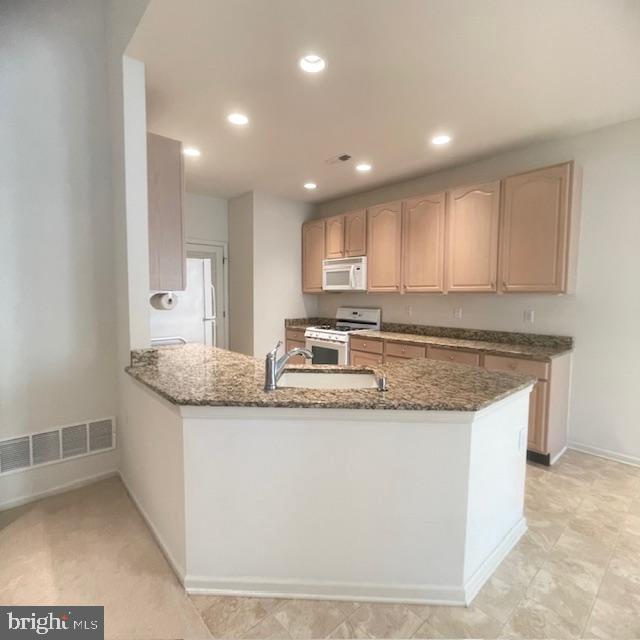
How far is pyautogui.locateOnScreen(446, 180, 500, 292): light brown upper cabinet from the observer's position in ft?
10.2

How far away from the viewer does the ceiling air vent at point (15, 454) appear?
212 centimetres

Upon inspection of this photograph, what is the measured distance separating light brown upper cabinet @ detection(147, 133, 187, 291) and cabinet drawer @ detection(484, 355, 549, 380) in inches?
94.0

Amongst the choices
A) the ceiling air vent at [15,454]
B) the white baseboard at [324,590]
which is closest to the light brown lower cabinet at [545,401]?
the white baseboard at [324,590]

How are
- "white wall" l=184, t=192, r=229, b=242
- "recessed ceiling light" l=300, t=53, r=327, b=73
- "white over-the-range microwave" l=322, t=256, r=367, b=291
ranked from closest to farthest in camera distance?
"recessed ceiling light" l=300, t=53, r=327, b=73 → "white over-the-range microwave" l=322, t=256, r=367, b=291 → "white wall" l=184, t=192, r=229, b=242

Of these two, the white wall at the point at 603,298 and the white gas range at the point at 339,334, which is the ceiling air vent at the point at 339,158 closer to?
the white wall at the point at 603,298

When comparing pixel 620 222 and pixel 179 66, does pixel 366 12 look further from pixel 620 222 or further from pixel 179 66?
pixel 620 222

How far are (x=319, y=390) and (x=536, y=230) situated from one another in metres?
2.42

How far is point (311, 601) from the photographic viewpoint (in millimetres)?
1479

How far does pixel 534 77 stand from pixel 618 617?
2708 millimetres

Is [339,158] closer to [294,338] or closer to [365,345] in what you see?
[365,345]

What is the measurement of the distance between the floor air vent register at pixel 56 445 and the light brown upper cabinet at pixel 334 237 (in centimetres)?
312

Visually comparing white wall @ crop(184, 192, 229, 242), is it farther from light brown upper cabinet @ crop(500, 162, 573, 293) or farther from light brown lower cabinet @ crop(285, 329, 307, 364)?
light brown upper cabinet @ crop(500, 162, 573, 293)

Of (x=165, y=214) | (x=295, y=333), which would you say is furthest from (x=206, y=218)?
(x=165, y=214)

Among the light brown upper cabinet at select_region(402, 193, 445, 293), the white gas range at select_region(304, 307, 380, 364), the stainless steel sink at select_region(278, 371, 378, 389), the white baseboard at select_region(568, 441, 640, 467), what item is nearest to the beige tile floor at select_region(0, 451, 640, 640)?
the white baseboard at select_region(568, 441, 640, 467)
